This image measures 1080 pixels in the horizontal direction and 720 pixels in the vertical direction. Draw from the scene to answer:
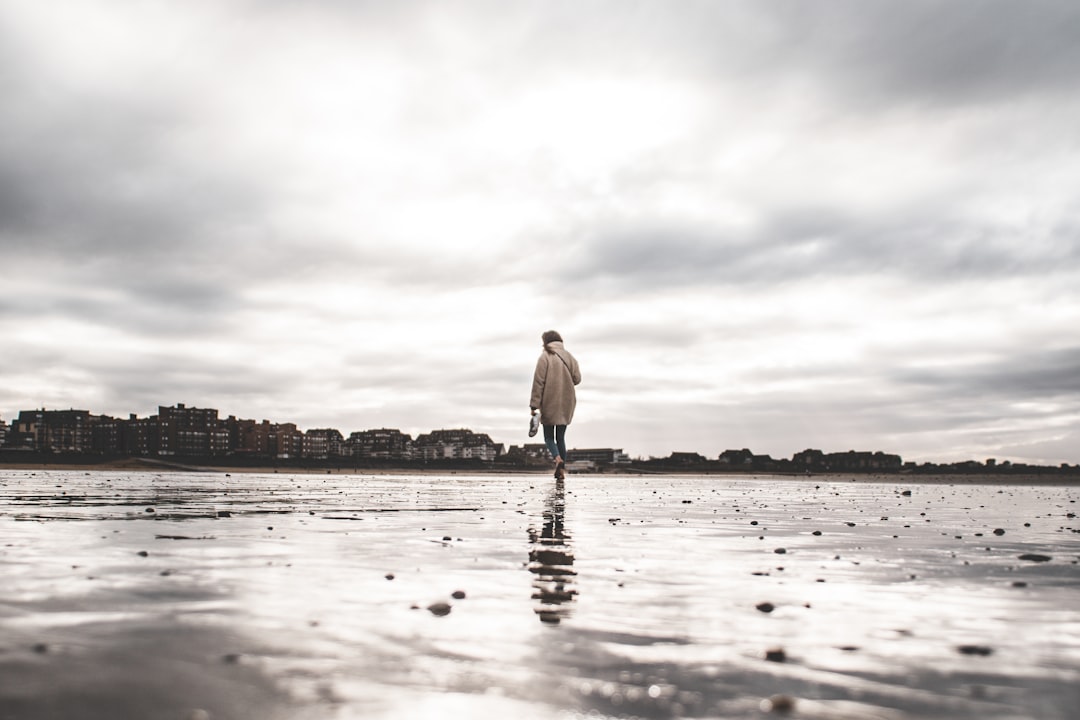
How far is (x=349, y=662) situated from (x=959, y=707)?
2.33 meters

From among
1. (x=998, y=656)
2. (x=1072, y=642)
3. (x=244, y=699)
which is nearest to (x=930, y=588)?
(x=1072, y=642)

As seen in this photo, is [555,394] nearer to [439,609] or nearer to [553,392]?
[553,392]

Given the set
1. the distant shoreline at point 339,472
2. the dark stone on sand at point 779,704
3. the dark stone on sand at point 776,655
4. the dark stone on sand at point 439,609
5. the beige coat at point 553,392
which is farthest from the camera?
the distant shoreline at point 339,472

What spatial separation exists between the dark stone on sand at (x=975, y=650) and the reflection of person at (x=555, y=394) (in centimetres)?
1988

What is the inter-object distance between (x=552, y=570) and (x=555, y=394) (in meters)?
17.9

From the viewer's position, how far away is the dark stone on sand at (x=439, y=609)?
4.28m

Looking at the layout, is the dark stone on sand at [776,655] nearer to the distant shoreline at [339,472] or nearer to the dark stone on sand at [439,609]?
the dark stone on sand at [439,609]

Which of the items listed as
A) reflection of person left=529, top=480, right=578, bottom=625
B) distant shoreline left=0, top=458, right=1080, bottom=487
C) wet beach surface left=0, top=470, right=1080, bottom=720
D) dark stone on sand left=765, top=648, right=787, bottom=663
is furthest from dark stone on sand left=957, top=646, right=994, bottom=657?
distant shoreline left=0, top=458, right=1080, bottom=487

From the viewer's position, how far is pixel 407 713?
104 inches

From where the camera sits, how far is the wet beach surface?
9.15 ft

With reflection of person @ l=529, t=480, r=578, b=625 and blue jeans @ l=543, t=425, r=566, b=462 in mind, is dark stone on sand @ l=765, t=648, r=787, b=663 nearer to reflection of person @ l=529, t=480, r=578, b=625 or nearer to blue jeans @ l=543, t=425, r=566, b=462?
reflection of person @ l=529, t=480, r=578, b=625

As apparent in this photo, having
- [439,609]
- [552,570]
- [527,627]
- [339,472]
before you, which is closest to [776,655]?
[527,627]

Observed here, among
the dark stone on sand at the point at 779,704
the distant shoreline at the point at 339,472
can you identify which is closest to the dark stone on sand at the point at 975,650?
the dark stone on sand at the point at 779,704

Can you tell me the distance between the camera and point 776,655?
3432mm
